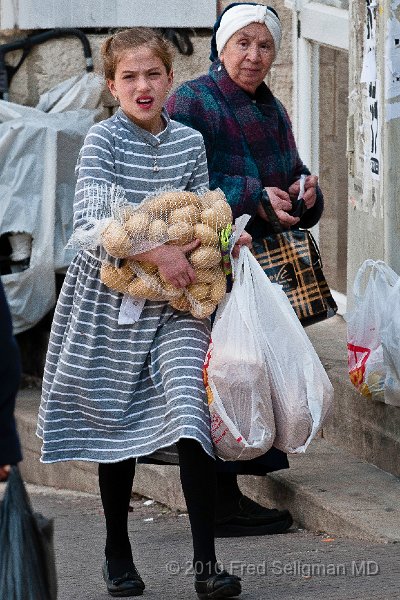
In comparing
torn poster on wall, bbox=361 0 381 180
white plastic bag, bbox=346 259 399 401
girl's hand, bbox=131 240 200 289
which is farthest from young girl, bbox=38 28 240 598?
torn poster on wall, bbox=361 0 381 180

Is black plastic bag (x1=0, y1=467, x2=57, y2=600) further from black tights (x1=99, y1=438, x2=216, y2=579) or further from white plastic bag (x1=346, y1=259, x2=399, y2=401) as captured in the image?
white plastic bag (x1=346, y1=259, x2=399, y2=401)

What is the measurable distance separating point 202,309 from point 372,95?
1.64 m

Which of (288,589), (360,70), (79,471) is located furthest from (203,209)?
(79,471)

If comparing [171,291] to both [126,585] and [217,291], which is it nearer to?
[217,291]

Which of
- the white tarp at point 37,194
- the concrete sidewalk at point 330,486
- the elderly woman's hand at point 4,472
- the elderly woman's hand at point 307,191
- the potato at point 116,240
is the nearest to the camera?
the elderly woman's hand at point 4,472

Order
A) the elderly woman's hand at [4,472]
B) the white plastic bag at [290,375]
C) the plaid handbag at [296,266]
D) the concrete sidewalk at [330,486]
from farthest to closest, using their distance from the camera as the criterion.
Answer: the plaid handbag at [296,266]
the concrete sidewalk at [330,486]
the white plastic bag at [290,375]
the elderly woman's hand at [4,472]

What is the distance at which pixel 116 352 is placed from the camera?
14.4ft

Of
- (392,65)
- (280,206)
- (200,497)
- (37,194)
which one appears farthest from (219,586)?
(37,194)

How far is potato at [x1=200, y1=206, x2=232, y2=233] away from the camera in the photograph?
432 cm

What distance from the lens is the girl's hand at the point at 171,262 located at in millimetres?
4258

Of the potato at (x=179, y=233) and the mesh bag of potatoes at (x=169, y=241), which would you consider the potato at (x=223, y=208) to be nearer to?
the mesh bag of potatoes at (x=169, y=241)

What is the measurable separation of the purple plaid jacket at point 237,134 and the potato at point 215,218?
518 mm

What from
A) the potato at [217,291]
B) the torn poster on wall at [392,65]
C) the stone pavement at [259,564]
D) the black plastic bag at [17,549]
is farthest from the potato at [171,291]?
the torn poster on wall at [392,65]

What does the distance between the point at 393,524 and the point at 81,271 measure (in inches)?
54.2
